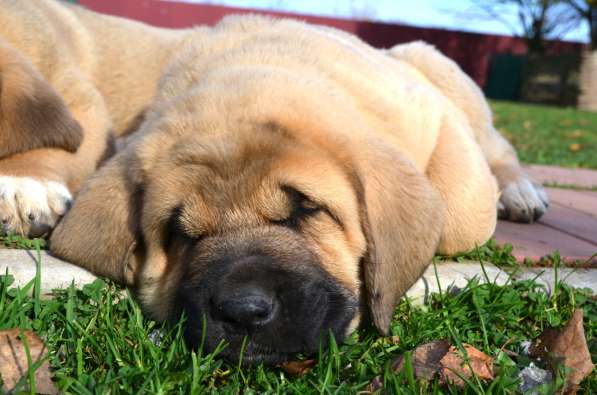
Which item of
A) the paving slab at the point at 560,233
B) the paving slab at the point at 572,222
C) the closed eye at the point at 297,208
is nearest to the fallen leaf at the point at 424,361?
the closed eye at the point at 297,208

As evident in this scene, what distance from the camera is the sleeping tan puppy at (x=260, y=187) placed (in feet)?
7.11

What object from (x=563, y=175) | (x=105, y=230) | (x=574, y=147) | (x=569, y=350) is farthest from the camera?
(x=574, y=147)

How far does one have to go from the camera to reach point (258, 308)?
197cm

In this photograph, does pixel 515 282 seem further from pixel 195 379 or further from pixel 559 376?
pixel 195 379

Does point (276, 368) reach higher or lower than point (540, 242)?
higher

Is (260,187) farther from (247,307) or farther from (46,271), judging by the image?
(46,271)

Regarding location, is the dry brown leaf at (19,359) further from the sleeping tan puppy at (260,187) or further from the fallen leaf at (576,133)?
the fallen leaf at (576,133)

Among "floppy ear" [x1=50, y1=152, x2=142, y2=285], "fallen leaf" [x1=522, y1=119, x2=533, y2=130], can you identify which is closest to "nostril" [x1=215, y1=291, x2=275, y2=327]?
"floppy ear" [x1=50, y1=152, x2=142, y2=285]

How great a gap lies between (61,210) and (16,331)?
3.66 ft

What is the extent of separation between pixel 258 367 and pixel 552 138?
35.5 ft

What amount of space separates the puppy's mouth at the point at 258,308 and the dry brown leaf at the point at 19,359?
0.43 meters

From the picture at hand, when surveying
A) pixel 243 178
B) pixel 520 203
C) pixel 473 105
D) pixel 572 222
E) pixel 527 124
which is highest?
pixel 243 178

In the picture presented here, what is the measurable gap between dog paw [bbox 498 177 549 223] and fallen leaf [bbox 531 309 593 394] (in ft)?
6.27

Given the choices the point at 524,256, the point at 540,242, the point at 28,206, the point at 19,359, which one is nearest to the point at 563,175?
the point at 540,242
